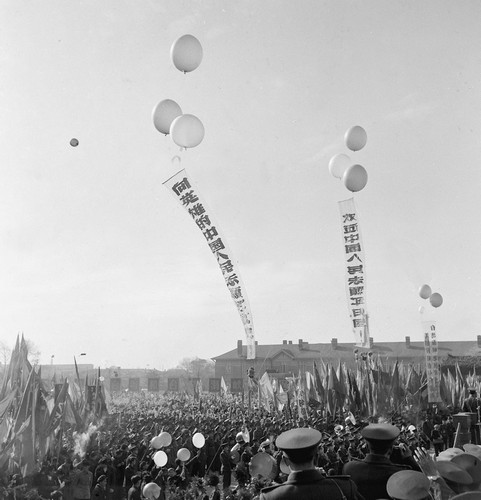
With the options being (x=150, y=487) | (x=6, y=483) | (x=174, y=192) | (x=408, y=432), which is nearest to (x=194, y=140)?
(x=174, y=192)

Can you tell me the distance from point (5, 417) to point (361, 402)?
44.4ft

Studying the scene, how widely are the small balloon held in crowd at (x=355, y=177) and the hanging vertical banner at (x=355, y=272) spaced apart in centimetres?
142

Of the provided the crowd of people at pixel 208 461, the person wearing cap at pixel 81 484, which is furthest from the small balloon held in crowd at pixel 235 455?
the person wearing cap at pixel 81 484

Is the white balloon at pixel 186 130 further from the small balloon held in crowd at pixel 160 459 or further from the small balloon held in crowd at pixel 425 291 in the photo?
the small balloon held in crowd at pixel 425 291

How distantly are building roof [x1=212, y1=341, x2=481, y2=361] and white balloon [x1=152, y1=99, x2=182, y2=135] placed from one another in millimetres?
59202

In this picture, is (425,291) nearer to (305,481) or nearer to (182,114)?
(182,114)

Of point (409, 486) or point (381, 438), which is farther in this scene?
point (381, 438)

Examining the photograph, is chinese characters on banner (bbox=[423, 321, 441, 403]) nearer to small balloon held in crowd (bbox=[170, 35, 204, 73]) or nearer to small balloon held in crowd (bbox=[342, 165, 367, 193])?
small balloon held in crowd (bbox=[342, 165, 367, 193])

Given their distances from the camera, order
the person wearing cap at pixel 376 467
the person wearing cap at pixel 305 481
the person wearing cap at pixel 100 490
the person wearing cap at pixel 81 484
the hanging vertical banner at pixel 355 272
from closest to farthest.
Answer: the person wearing cap at pixel 305 481 < the person wearing cap at pixel 376 467 < the person wearing cap at pixel 100 490 < the person wearing cap at pixel 81 484 < the hanging vertical banner at pixel 355 272

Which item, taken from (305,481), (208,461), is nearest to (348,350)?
(208,461)

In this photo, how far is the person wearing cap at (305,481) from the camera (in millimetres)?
3145

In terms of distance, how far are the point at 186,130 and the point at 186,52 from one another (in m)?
1.31

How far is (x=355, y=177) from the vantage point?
39.4ft

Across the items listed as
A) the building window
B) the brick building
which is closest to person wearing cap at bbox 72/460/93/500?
the building window
